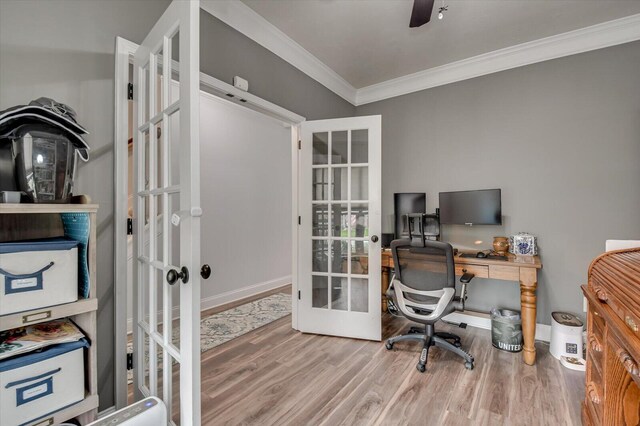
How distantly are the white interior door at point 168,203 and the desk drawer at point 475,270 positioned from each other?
228 centimetres

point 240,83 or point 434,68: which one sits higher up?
point 434,68

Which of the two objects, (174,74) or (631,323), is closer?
(631,323)

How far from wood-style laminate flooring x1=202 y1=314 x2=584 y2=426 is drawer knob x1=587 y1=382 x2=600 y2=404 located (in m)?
0.25

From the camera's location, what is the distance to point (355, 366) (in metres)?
2.23

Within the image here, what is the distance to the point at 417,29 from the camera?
248 centimetres

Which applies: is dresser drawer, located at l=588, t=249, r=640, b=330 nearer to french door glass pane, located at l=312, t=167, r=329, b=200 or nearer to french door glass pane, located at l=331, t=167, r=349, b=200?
french door glass pane, located at l=331, t=167, r=349, b=200

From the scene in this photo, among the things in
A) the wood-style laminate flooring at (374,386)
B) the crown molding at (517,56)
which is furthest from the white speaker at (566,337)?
the crown molding at (517,56)

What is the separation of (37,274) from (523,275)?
2.94m

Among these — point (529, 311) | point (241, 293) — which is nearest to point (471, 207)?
point (529, 311)

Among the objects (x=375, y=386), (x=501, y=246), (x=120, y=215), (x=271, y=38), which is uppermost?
(x=271, y=38)

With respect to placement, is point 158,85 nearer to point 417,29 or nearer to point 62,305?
point 62,305

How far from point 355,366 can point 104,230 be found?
1.90m

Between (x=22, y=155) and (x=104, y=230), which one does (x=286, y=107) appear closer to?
(x=104, y=230)

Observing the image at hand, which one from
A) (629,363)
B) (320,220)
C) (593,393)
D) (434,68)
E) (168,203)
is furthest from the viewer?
(434,68)
